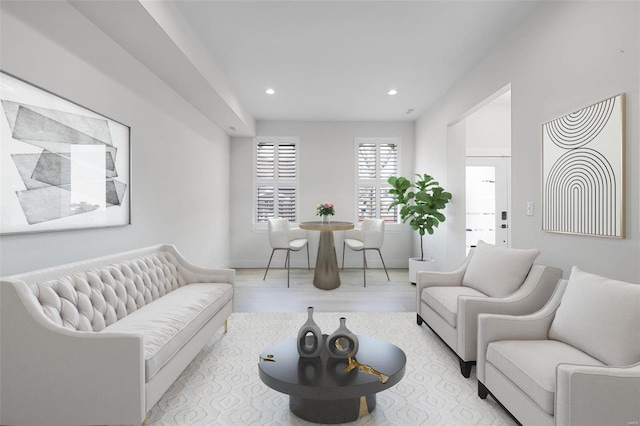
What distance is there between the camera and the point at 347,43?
11.5ft

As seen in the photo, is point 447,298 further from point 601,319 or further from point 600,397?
point 600,397

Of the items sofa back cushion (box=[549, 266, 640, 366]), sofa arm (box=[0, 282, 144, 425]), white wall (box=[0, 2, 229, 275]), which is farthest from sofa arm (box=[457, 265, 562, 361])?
white wall (box=[0, 2, 229, 275])

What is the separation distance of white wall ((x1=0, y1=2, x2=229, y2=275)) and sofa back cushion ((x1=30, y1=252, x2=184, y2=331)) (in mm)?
265

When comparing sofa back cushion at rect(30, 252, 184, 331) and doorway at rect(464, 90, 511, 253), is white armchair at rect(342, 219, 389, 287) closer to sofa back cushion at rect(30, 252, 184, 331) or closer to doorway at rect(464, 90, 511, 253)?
doorway at rect(464, 90, 511, 253)

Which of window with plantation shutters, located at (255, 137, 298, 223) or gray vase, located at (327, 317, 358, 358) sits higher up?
window with plantation shutters, located at (255, 137, 298, 223)

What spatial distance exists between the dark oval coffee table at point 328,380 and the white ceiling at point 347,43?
9.12 ft

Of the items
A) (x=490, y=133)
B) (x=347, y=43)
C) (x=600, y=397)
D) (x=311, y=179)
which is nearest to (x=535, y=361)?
(x=600, y=397)

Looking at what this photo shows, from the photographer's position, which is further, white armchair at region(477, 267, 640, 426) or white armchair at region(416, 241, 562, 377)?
white armchair at region(416, 241, 562, 377)

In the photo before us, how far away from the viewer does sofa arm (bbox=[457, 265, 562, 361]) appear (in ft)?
7.89

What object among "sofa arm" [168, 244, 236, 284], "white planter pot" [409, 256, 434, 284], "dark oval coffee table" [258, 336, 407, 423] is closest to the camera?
"dark oval coffee table" [258, 336, 407, 423]

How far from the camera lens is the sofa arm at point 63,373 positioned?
1.60m

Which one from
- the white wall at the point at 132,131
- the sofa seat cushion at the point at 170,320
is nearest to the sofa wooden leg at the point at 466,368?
the sofa seat cushion at the point at 170,320

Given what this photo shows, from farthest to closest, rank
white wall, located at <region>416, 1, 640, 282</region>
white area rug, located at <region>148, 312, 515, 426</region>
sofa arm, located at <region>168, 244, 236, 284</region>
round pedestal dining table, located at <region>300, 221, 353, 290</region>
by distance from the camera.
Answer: round pedestal dining table, located at <region>300, 221, 353, 290</region>, sofa arm, located at <region>168, 244, 236, 284</region>, white wall, located at <region>416, 1, 640, 282</region>, white area rug, located at <region>148, 312, 515, 426</region>

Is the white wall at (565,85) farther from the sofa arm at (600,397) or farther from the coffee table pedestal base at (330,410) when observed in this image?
the coffee table pedestal base at (330,410)
